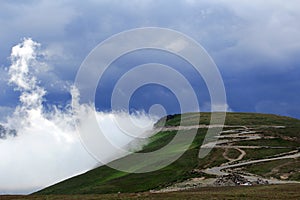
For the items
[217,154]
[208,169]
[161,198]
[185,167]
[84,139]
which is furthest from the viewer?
[217,154]

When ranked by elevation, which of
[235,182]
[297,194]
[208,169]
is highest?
[208,169]

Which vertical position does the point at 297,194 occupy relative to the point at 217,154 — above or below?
below

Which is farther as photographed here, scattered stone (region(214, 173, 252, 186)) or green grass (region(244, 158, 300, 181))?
green grass (region(244, 158, 300, 181))

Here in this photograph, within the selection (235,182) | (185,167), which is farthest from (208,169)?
(235,182)

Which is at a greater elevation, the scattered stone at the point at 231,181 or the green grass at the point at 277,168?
the green grass at the point at 277,168

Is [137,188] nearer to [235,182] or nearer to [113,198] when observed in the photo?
[235,182]

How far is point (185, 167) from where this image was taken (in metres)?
159

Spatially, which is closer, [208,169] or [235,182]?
[235,182]

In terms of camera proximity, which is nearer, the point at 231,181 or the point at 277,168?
the point at 231,181

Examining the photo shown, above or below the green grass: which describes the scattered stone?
below

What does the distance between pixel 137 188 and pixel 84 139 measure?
3266cm

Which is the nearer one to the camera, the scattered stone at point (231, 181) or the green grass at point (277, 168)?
the scattered stone at point (231, 181)

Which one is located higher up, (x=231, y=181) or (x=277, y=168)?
(x=277, y=168)

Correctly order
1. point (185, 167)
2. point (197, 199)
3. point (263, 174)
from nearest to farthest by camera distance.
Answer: point (197, 199)
point (263, 174)
point (185, 167)
